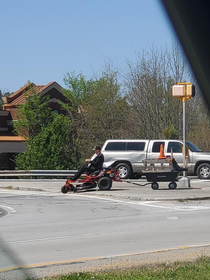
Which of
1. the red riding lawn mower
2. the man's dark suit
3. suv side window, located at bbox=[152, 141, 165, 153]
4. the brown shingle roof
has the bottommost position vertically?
the red riding lawn mower

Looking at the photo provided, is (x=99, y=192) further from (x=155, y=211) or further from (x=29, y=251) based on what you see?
(x=29, y=251)

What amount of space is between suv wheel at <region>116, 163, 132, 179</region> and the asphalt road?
606 cm

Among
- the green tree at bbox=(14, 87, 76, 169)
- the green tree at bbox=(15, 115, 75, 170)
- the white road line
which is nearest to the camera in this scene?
the white road line

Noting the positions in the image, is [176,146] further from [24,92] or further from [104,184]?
[24,92]

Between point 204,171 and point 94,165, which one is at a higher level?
point 94,165

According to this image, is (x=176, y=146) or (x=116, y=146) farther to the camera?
(x=116, y=146)

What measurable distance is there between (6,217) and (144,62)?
27774 millimetres

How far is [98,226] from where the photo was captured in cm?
1125

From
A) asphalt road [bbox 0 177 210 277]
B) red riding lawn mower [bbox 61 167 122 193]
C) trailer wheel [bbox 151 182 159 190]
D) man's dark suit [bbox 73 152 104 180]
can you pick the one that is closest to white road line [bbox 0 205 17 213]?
asphalt road [bbox 0 177 210 277]

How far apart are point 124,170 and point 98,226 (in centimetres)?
1431

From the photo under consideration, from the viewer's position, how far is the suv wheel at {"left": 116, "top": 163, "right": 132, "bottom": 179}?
25.4m

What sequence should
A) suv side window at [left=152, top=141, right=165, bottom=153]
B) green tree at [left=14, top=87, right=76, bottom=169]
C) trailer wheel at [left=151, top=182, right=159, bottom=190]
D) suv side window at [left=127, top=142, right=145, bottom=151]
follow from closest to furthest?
trailer wheel at [left=151, top=182, right=159, bottom=190] → suv side window at [left=152, top=141, right=165, bottom=153] → suv side window at [left=127, top=142, right=145, bottom=151] → green tree at [left=14, top=87, right=76, bottom=169]

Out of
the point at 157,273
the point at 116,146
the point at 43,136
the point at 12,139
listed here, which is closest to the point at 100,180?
the point at 116,146

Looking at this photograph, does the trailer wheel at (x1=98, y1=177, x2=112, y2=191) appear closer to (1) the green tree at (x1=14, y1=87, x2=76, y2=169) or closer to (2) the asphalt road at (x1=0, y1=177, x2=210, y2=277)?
(2) the asphalt road at (x1=0, y1=177, x2=210, y2=277)
